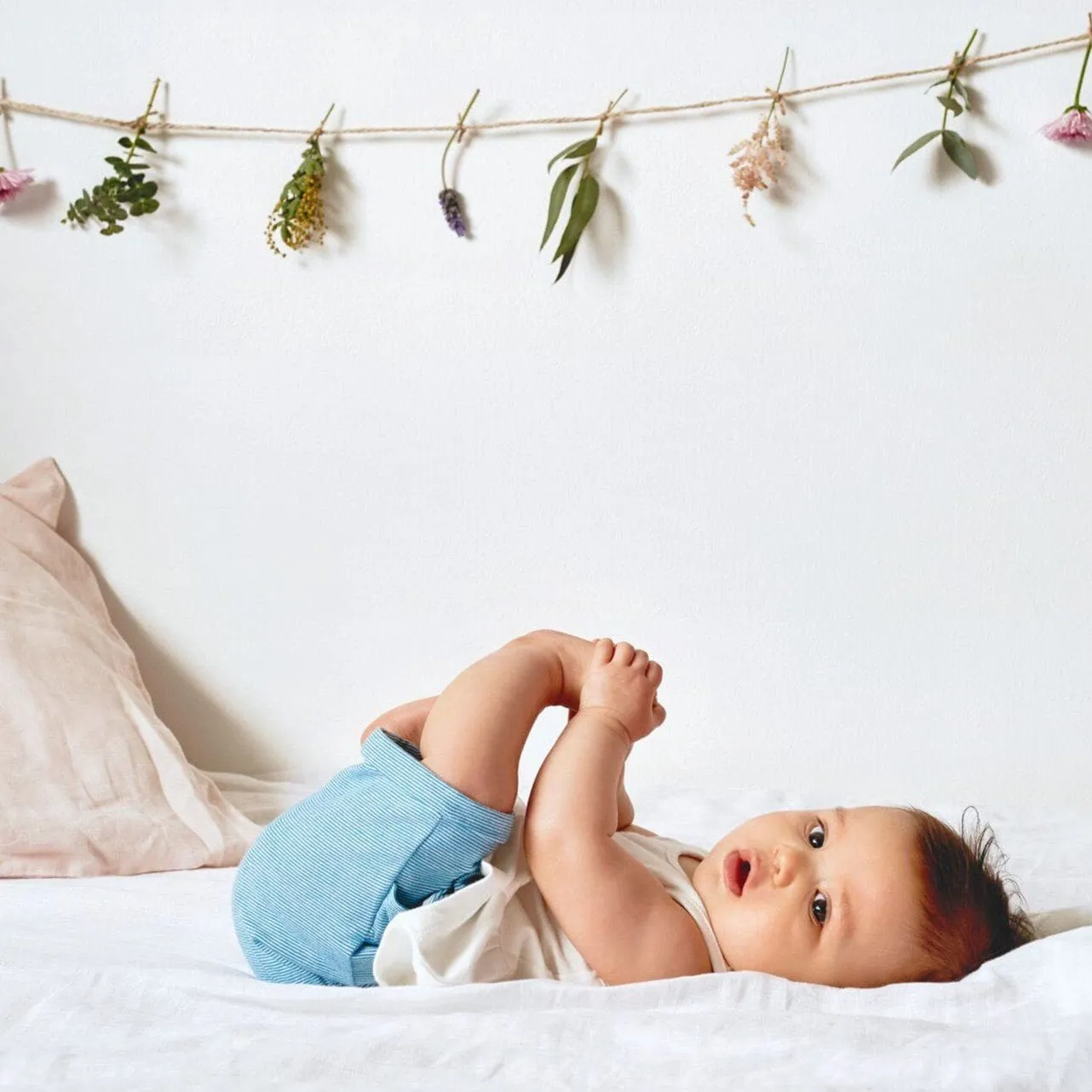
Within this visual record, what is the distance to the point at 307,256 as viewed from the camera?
178 cm

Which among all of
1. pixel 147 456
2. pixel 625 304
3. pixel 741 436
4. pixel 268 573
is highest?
pixel 625 304

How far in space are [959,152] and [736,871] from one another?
3.13ft

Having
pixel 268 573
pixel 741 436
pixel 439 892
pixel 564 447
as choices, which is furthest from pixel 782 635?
pixel 439 892

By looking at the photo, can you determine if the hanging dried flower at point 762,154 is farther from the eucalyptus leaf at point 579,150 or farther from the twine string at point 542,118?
the eucalyptus leaf at point 579,150

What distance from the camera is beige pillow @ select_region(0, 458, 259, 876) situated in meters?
1.43

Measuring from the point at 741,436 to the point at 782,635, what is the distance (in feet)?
0.88

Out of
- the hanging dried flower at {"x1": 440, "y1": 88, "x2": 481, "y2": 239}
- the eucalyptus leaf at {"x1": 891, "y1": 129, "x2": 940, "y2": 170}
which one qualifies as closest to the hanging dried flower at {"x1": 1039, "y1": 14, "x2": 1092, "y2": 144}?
the eucalyptus leaf at {"x1": 891, "y1": 129, "x2": 940, "y2": 170}

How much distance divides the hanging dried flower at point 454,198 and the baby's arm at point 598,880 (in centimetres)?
90

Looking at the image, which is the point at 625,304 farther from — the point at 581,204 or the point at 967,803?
the point at 967,803

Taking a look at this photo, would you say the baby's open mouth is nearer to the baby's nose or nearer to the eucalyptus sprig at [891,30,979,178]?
the baby's nose

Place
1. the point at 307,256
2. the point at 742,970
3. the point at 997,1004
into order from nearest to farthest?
the point at 997,1004
the point at 742,970
the point at 307,256

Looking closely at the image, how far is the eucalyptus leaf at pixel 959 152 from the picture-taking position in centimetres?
155

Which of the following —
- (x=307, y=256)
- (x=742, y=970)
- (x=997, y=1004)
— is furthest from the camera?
(x=307, y=256)

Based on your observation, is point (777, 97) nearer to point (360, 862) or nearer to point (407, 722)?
point (407, 722)
